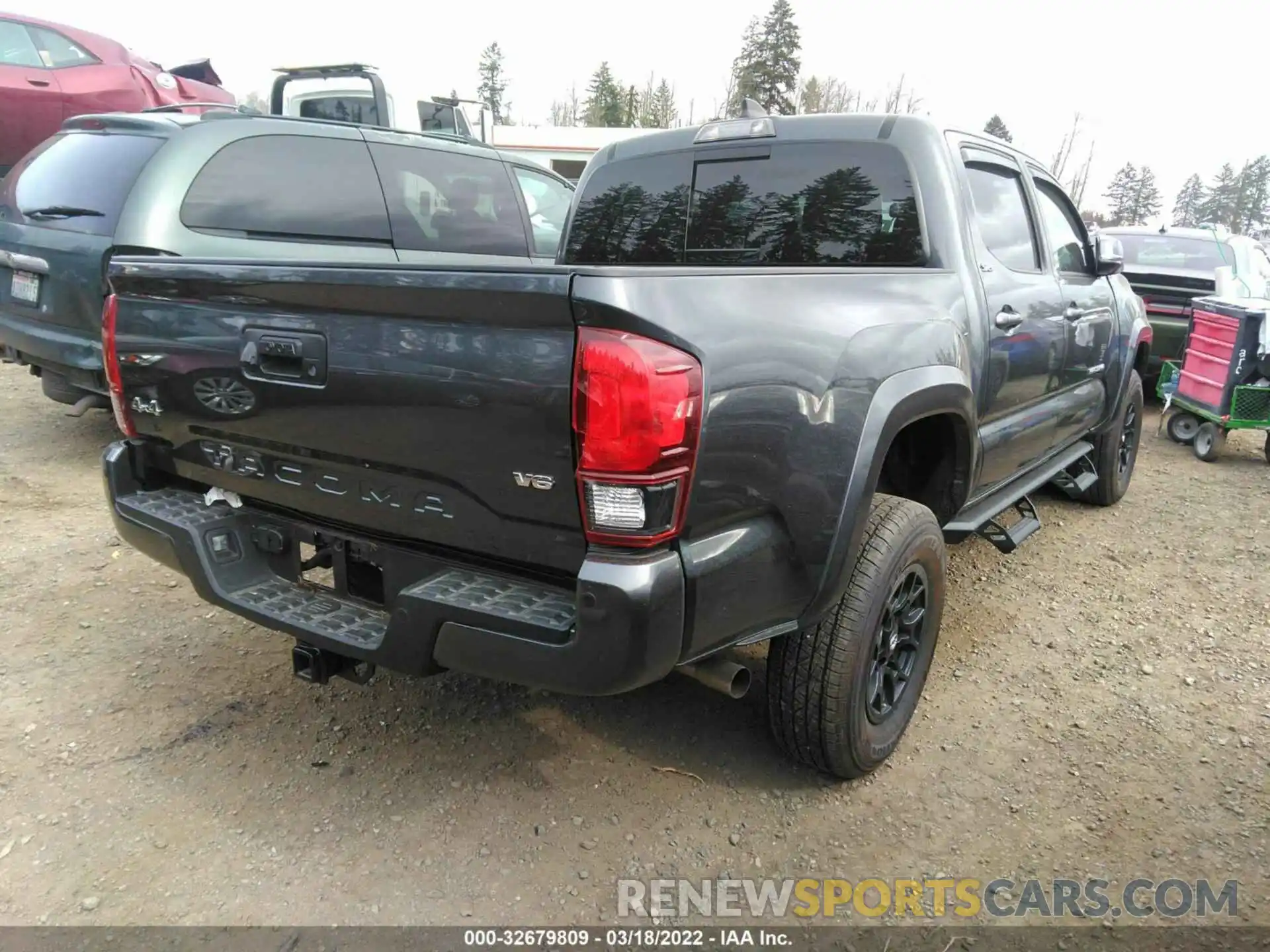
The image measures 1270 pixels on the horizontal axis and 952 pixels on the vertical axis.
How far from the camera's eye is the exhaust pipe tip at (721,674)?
7.36ft

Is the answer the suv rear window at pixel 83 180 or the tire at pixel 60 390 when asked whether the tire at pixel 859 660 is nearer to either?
the suv rear window at pixel 83 180

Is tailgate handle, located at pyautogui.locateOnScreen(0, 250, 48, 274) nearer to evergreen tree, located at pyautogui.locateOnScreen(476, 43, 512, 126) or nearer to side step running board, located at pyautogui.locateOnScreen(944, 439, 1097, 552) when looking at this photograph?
side step running board, located at pyautogui.locateOnScreen(944, 439, 1097, 552)

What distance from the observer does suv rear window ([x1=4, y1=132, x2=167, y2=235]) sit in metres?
4.69

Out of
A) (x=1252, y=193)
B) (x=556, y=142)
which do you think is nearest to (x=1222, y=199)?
(x=1252, y=193)

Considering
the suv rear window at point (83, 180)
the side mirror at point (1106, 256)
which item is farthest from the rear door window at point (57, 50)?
the side mirror at point (1106, 256)

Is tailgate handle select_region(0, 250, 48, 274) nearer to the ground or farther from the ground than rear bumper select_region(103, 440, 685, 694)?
farther from the ground

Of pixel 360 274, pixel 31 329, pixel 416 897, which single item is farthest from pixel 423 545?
pixel 31 329

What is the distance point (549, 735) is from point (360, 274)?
163 centimetres

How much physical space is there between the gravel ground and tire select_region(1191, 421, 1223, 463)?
3.36m

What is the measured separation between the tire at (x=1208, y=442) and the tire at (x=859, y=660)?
530cm

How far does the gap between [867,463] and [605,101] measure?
53.6m

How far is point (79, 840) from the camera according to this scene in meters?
2.36

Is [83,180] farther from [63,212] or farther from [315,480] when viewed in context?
[315,480]

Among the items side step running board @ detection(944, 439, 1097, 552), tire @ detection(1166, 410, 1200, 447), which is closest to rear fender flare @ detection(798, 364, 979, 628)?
side step running board @ detection(944, 439, 1097, 552)
